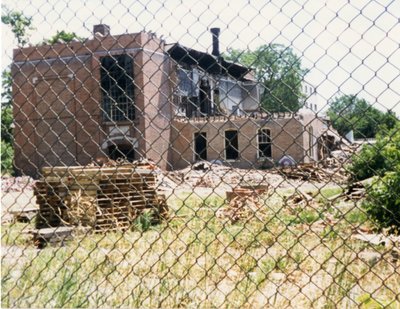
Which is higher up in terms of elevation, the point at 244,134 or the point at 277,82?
the point at 277,82

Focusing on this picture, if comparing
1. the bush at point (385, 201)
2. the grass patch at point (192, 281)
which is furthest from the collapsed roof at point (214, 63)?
the bush at point (385, 201)

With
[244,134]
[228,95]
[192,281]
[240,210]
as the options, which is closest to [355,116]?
[228,95]

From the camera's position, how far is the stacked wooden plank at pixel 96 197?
7.01 meters

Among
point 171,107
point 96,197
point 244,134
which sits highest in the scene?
point 171,107

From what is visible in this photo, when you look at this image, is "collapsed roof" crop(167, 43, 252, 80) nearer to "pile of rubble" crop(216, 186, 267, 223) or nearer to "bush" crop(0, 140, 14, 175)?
"bush" crop(0, 140, 14, 175)

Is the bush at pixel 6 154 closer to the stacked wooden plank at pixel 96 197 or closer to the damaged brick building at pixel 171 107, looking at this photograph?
the damaged brick building at pixel 171 107

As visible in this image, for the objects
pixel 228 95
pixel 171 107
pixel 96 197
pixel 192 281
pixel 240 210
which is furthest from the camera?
pixel 240 210

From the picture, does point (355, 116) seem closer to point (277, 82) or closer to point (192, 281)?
point (277, 82)

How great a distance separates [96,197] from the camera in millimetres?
7383

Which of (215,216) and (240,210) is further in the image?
(240,210)

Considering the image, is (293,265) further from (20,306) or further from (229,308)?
(20,306)

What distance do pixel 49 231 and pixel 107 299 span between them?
11.9 feet

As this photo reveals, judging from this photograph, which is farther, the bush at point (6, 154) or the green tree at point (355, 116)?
the bush at point (6, 154)

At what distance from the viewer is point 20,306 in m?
2.70
